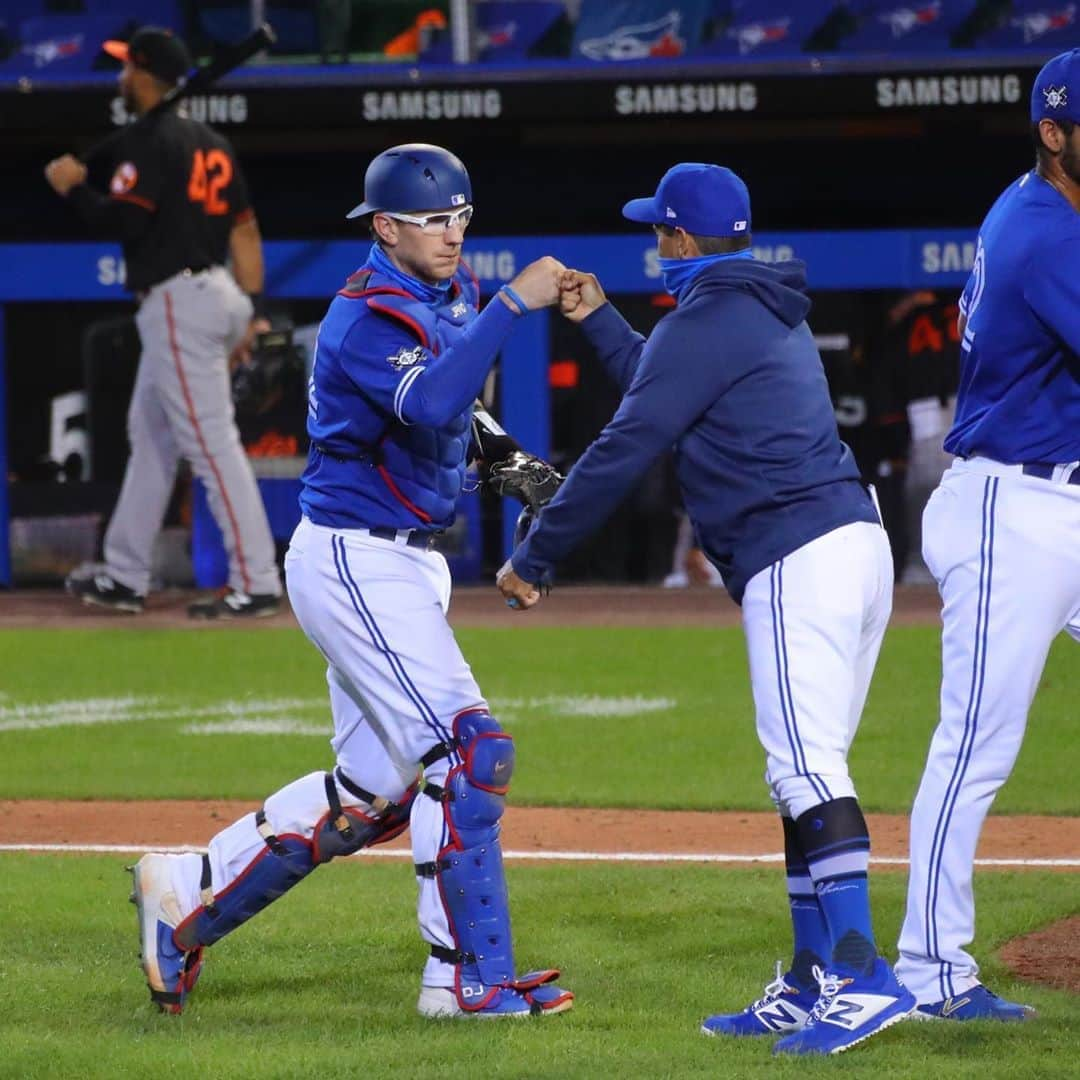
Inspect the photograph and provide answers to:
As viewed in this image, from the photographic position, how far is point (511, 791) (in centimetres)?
691

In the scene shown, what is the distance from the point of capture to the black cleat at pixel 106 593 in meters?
10.4

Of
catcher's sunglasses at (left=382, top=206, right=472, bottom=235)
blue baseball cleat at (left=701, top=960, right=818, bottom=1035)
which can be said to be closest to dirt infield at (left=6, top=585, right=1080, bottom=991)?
blue baseball cleat at (left=701, top=960, right=818, bottom=1035)

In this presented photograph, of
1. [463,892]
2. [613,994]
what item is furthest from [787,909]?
[463,892]

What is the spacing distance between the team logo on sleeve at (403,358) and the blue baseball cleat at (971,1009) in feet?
5.02

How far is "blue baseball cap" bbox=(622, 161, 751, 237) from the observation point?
13.7ft

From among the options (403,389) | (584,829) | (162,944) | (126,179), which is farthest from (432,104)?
(162,944)

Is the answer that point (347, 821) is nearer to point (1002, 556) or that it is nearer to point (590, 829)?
point (1002, 556)

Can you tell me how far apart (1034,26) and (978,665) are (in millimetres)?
8945

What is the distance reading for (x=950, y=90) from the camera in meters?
11.4

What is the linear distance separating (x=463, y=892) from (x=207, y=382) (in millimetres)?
5884

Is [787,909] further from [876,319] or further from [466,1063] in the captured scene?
[876,319]

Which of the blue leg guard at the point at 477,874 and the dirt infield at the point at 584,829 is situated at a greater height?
the blue leg guard at the point at 477,874

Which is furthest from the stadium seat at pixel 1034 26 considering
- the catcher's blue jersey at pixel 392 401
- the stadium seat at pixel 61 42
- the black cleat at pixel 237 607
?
the catcher's blue jersey at pixel 392 401

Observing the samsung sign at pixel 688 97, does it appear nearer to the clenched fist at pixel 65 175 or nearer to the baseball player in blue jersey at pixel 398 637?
the clenched fist at pixel 65 175
